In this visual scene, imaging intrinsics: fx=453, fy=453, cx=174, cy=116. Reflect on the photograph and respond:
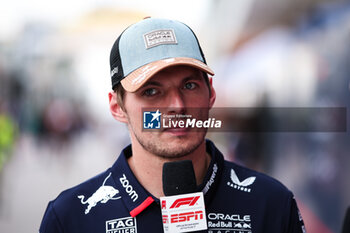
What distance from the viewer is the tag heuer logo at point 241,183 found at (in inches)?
75.0

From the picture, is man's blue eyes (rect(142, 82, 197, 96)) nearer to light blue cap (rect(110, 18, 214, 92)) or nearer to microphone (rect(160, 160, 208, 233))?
light blue cap (rect(110, 18, 214, 92))

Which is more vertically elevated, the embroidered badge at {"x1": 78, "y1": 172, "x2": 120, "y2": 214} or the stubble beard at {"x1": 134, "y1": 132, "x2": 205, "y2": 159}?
the stubble beard at {"x1": 134, "y1": 132, "x2": 205, "y2": 159}

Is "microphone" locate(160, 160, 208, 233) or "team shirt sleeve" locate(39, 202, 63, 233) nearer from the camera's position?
"microphone" locate(160, 160, 208, 233)

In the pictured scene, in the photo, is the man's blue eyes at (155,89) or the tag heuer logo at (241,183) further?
the tag heuer logo at (241,183)

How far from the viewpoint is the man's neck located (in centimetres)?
184

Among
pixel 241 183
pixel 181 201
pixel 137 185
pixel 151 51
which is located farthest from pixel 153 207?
pixel 151 51

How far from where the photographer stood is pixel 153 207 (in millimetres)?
1802

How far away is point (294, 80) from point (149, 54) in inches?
225

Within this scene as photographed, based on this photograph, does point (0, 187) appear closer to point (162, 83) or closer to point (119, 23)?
point (162, 83)

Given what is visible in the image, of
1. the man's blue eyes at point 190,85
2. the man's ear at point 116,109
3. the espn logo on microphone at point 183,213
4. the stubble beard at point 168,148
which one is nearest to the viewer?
the espn logo on microphone at point 183,213

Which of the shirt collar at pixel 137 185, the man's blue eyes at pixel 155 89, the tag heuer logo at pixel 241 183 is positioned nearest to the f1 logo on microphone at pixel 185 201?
the shirt collar at pixel 137 185

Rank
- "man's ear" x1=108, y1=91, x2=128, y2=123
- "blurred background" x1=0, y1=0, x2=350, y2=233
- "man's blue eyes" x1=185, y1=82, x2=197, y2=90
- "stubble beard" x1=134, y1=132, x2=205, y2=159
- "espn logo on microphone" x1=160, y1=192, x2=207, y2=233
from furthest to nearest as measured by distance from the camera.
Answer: "blurred background" x1=0, y1=0, x2=350, y2=233
"man's ear" x1=108, y1=91, x2=128, y2=123
"man's blue eyes" x1=185, y1=82, x2=197, y2=90
"stubble beard" x1=134, y1=132, x2=205, y2=159
"espn logo on microphone" x1=160, y1=192, x2=207, y2=233

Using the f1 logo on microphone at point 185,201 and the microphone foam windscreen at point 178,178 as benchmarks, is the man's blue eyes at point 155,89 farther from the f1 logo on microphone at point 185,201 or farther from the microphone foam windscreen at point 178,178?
the f1 logo on microphone at point 185,201

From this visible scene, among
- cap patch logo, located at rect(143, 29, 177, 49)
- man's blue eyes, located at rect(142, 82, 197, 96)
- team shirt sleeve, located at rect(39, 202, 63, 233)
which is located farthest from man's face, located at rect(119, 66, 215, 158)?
team shirt sleeve, located at rect(39, 202, 63, 233)
